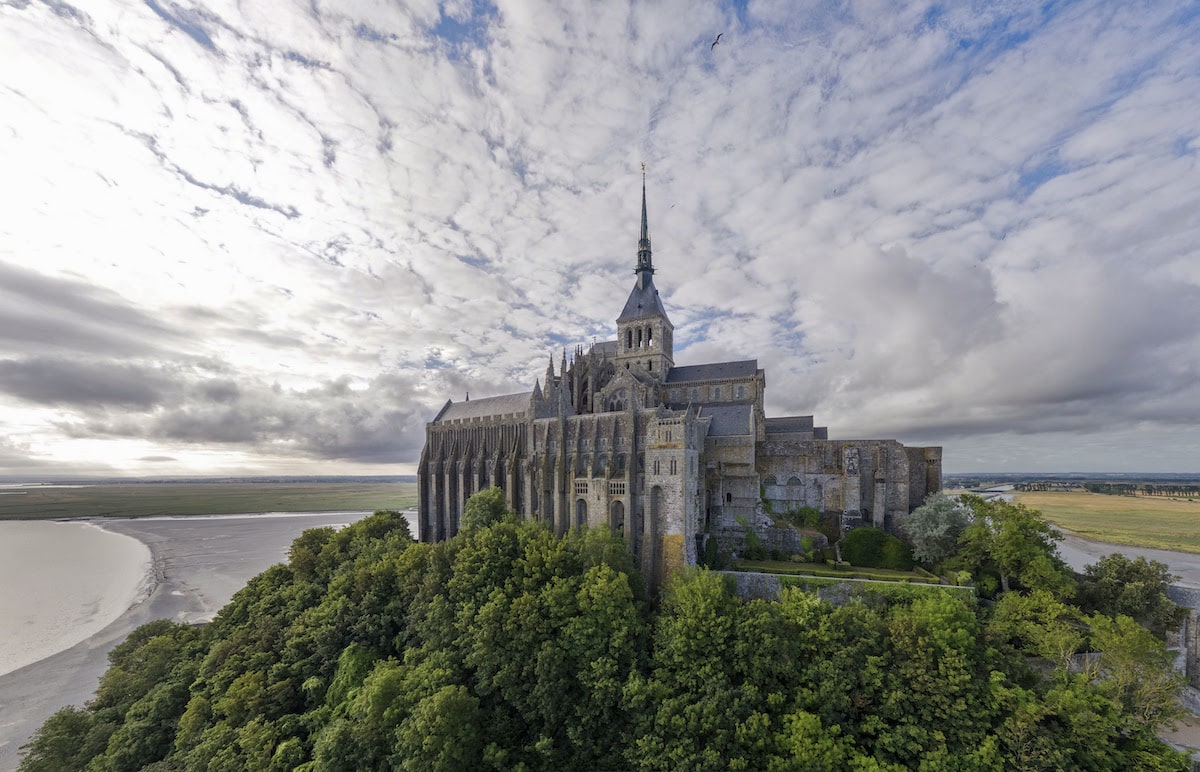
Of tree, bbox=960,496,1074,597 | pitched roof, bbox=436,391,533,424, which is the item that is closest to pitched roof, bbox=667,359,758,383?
pitched roof, bbox=436,391,533,424

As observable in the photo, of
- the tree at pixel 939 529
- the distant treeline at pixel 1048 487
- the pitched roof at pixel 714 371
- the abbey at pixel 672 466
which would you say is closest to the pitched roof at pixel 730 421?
the abbey at pixel 672 466

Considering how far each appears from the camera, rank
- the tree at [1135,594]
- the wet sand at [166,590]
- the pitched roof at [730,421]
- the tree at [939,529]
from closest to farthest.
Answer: the tree at [1135,594]
the tree at [939,529]
the wet sand at [166,590]
the pitched roof at [730,421]

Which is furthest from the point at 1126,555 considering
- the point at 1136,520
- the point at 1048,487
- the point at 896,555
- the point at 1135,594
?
the point at 1048,487

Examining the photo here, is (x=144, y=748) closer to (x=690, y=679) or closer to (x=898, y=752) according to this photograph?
(x=690, y=679)

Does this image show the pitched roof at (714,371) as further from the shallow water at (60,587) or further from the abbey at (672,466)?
the shallow water at (60,587)

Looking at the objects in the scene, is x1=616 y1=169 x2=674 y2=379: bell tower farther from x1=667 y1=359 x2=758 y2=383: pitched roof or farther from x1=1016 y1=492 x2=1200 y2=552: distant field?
x1=1016 y1=492 x2=1200 y2=552: distant field

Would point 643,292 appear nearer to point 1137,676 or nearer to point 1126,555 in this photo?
point 1137,676

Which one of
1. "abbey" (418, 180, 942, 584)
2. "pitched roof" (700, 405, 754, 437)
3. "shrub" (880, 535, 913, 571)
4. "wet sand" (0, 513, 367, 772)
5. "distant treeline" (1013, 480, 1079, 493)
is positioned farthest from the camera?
"distant treeline" (1013, 480, 1079, 493)
